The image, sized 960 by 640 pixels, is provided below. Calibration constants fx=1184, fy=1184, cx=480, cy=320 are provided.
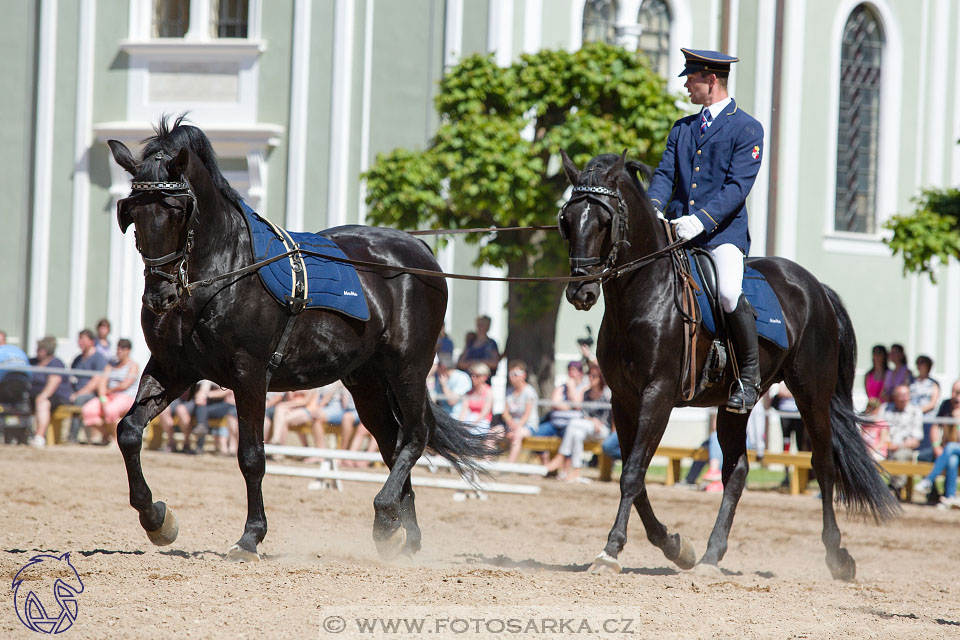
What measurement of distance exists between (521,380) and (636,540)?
4758mm

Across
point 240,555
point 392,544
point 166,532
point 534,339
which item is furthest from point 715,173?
point 534,339

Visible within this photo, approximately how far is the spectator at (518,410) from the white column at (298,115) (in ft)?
19.1

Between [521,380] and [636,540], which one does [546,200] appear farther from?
[636,540]

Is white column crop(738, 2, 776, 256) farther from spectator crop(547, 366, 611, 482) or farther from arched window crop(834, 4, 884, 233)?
spectator crop(547, 366, 611, 482)

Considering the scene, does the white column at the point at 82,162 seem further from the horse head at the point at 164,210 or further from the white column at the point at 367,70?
the horse head at the point at 164,210

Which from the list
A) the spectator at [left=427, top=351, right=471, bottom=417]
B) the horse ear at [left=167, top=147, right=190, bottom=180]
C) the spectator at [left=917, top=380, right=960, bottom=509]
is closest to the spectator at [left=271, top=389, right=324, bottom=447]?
the spectator at [left=427, top=351, right=471, bottom=417]

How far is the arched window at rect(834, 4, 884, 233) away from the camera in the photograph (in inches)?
826

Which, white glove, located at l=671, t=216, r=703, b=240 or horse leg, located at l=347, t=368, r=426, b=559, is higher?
white glove, located at l=671, t=216, r=703, b=240

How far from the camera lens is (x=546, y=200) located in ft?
48.6

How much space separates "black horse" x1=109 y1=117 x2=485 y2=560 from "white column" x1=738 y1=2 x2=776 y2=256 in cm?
1361

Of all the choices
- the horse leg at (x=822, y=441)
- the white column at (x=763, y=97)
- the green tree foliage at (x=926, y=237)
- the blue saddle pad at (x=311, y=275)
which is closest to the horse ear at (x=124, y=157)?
the blue saddle pad at (x=311, y=275)

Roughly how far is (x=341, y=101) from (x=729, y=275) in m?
12.6

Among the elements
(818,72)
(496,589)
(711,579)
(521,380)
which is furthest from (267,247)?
(818,72)

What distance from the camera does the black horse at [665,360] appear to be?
6.36 metres
